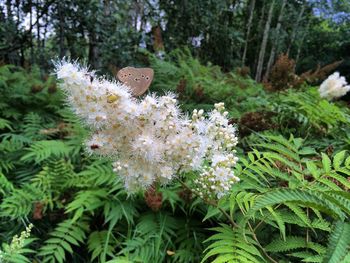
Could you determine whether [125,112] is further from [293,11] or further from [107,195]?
[293,11]

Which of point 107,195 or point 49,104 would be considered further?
point 49,104

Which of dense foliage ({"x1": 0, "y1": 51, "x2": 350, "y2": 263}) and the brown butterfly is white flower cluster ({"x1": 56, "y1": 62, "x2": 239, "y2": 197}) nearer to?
the brown butterfly

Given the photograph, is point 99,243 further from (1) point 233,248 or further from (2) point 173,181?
(1) point 233,248

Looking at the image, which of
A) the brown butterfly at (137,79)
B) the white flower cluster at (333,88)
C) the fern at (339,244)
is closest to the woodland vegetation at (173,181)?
the fern at (339,244)

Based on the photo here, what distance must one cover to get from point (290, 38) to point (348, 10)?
1526 mm

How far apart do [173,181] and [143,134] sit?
0.49 m

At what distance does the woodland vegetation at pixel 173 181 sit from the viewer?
158 cm

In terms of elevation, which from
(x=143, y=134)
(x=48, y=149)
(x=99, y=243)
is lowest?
(x=99, y=243)

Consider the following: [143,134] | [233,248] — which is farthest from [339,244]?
[143,134]

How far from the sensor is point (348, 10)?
862 centimetres

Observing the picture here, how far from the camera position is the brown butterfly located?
1349mm

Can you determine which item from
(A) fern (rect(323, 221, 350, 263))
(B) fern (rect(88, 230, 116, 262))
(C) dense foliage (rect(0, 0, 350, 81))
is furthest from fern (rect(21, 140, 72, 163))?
(A) fern (rect(323, 221, 350, 263))

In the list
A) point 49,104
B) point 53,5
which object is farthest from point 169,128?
point 53,5

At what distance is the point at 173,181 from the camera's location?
1.71 metres
